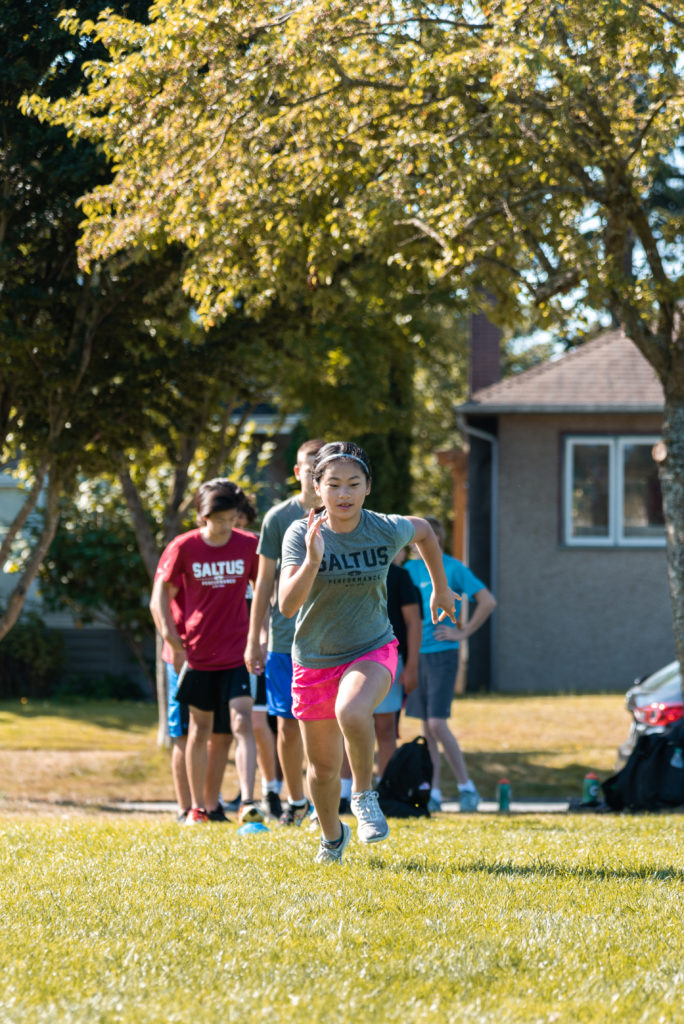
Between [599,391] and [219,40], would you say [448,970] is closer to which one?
[219,40]

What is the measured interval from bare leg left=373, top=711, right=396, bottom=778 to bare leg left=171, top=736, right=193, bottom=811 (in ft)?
5.00

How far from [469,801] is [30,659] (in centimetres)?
1226

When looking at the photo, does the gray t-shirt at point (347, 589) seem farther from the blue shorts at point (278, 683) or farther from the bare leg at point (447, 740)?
the bare leg at point (447, 740)

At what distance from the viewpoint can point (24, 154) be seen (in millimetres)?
10250

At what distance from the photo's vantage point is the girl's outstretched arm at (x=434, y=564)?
19.5 ft

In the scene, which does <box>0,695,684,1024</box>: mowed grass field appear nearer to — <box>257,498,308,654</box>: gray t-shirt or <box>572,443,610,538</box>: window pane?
<box>257,498,308,654</box>: gray t-shirt

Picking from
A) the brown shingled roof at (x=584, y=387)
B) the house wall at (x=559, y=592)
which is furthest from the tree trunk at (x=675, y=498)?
the house wall at (x=559, y=592)

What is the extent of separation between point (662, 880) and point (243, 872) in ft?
5.83

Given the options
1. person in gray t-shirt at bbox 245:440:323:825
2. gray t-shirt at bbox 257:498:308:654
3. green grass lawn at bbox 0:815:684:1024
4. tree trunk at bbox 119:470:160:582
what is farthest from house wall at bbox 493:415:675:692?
green grass lawn at bbox 0:815:684:1024

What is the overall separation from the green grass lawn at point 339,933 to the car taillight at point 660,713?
13.8 feet

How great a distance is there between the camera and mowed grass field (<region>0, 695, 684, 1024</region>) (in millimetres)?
3789

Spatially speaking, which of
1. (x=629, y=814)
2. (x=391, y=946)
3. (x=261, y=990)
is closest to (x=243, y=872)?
(x=391, y=946)

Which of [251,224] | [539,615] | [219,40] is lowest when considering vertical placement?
[539,615]

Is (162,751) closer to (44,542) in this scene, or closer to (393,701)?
(44,542)
